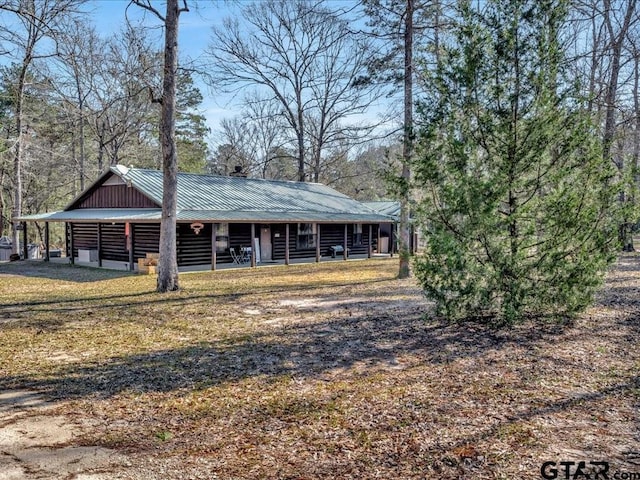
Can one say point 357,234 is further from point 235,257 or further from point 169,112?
point 169,112

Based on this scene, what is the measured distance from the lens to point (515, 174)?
24.3 feet

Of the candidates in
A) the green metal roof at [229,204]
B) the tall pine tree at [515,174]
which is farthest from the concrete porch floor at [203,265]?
the tall pine tree at [515,174]

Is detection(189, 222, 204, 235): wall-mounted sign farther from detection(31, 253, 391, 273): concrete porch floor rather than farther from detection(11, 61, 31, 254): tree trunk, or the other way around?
detection(11, 61, 31, 254): tree trunk

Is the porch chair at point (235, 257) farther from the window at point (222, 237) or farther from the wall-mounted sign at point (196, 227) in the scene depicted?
the wall-mounted sign at point (196, 227)

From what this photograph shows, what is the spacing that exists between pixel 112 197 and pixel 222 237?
514cm

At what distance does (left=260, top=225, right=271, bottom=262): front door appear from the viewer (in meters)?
21.9

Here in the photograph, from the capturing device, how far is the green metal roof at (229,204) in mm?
18156

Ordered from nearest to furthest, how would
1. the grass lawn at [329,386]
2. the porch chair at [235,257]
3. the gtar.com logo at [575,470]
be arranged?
the gtar.com logo at [575,470]
the grass lawn at [329,386]
the porch chair at [235,257]

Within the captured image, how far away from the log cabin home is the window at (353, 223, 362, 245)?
0.85 m

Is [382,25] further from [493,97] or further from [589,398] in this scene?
[589,398]

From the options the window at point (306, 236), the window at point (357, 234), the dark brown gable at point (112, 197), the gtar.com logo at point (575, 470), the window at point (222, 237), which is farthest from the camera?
the window at point (357, 234)

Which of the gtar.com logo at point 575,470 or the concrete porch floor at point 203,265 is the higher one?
the concrete porch floor at point 203,265

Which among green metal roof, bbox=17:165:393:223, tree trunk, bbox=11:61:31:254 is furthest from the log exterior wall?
tree trunk, bbox=11:61:31:254

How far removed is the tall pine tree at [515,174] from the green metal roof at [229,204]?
1139cm
